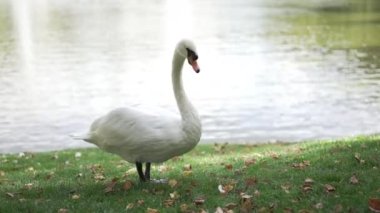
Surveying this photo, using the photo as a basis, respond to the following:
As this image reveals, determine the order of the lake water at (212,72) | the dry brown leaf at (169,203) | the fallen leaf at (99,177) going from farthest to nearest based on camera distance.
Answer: the lake water at (212,72)
the fallen leaf at (99,177)
the dry brown leaf at (169,203)

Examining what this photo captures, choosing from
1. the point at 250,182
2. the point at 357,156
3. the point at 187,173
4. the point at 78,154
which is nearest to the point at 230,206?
the point at 250,182

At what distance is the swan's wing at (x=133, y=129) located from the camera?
7820 millimetres

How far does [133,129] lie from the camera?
7.99 meters

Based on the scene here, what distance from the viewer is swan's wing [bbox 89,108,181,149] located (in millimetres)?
7820

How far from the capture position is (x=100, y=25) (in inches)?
2074

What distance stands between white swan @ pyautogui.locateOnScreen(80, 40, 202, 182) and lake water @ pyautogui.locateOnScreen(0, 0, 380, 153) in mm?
608

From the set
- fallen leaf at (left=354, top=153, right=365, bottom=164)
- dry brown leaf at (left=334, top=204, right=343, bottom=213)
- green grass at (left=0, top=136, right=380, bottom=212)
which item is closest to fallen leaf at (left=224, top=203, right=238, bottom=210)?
green grass at (left=0, top=136, right=380, bottom=212)

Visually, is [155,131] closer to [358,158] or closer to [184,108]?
[184,108]

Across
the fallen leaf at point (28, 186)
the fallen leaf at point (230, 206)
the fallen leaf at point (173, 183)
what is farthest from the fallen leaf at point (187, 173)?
the fallen leaf at point (28, 186)

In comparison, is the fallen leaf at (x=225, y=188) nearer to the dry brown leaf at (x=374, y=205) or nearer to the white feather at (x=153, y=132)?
the white feather at (x=153, y=132)

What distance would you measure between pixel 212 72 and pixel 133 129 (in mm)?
24517

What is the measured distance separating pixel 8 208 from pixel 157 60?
2887cm

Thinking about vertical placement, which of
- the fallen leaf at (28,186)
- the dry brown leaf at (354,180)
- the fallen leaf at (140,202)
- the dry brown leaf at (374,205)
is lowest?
the fallen leaf at (28,186)

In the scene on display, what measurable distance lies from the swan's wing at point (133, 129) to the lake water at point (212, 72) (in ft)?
1.68
